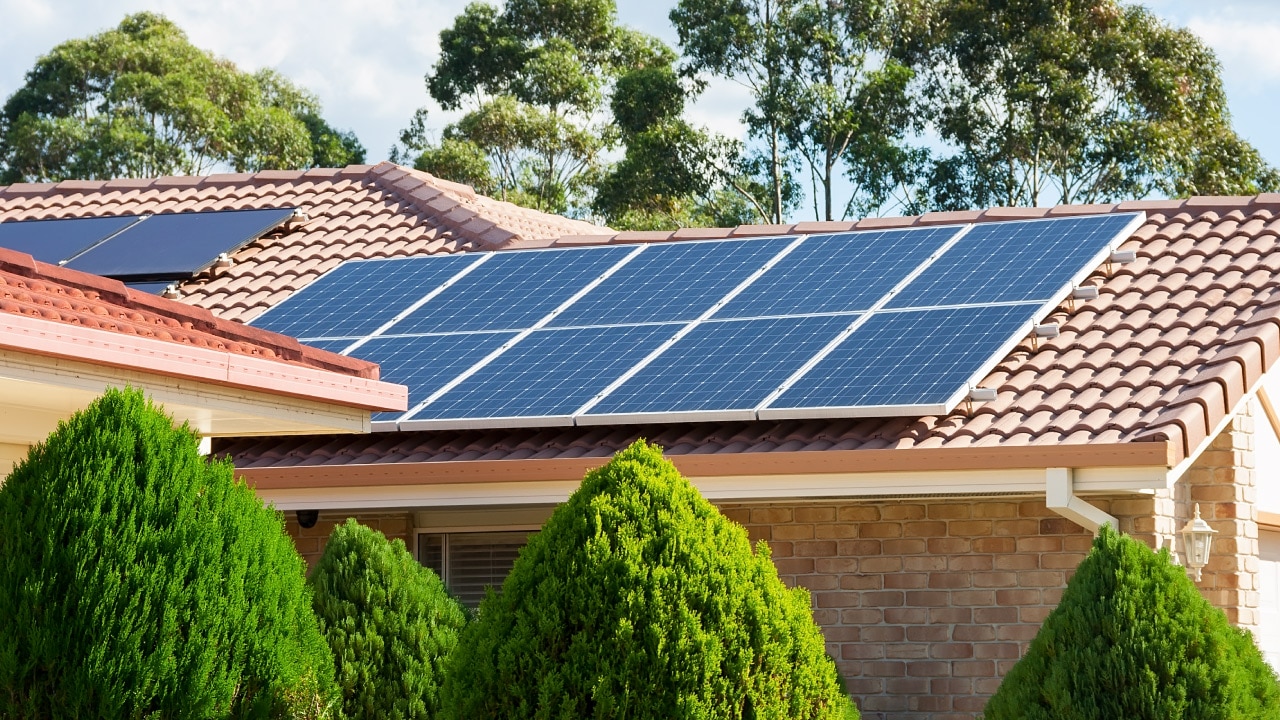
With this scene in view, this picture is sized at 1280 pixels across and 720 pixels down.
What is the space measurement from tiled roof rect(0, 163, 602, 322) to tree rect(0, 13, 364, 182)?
972 inches

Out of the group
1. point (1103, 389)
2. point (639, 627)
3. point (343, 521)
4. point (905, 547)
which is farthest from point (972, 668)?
point (343, 521)

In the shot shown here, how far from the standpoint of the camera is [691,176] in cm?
3809

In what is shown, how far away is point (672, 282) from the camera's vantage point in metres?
14.2

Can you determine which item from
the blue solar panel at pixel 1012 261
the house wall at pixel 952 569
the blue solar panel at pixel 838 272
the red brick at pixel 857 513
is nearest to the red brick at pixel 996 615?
the house wall at pixel 952 569

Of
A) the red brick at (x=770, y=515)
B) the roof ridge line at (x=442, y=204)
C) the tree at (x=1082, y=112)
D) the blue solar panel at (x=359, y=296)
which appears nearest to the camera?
the red brick at (x=770, y=515)

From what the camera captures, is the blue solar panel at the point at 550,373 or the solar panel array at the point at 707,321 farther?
the blue solar panel at the point at 550,373

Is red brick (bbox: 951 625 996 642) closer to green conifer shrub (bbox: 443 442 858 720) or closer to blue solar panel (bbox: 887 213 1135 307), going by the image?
blue solar panel (bbox: 887 213 1135 307)

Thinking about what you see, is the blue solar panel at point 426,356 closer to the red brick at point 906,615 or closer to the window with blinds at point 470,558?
the window with blinds at point 470,558

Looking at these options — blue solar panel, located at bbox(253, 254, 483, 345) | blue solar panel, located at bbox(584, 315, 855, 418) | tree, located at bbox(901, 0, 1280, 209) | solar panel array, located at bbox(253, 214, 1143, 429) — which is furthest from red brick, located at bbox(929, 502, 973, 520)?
tree, located at bbox(901, 0, 1280, 209)

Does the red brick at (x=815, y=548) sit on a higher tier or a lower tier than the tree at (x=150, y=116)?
lower

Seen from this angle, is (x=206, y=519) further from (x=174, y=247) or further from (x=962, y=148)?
(x=962, y=148)

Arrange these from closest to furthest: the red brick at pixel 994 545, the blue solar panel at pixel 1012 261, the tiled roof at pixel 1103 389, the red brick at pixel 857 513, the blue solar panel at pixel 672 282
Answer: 1. the tiled roof at pixel 1103 389
2. the red brick at pixel 994 545
3. the red brick at pixel 857 513
4. the blue solar panel at pixel 1012 261
5. the blue solar panel at pixel 672 282

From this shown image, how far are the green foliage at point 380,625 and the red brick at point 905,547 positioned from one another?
295 centimetres

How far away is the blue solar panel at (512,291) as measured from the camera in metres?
14.0
